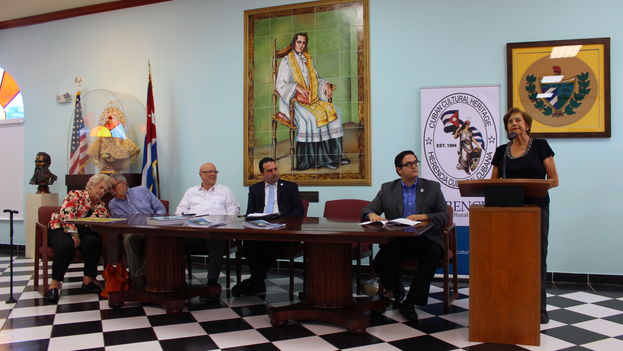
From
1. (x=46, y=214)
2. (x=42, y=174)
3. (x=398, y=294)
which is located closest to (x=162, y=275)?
(x=46, y=214)

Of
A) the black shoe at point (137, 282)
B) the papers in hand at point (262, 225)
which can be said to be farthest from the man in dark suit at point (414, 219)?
the black shoe at point (137, 282)

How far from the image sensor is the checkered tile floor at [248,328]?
284 centimetres

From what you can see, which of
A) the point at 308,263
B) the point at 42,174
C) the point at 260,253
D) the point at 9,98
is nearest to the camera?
the point at 308,263

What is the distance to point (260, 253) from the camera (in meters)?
4.05

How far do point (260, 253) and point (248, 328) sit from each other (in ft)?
3.03

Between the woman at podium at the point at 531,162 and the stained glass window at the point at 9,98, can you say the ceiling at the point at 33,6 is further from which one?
the woman at podium at the point at 531,162

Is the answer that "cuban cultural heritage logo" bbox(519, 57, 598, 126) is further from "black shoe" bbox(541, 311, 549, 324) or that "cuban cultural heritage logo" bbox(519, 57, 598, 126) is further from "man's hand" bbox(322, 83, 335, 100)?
"black shoe" bbox(541, 311, 549, 324)

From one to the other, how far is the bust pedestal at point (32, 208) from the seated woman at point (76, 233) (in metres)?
2.12

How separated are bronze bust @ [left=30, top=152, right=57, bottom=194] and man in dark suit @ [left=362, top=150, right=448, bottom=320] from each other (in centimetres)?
435

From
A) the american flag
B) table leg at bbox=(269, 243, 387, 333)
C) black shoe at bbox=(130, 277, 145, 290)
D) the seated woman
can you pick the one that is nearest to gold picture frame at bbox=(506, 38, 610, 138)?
table leg at bbox=(269, 243, 387, 333)

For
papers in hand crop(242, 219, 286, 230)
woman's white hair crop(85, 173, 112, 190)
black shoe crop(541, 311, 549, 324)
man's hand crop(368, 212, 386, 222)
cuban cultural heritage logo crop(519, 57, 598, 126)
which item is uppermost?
cuban cultural heritage logo crop(519, 57, 598, 126)

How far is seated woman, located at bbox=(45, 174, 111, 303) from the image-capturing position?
13.2ft

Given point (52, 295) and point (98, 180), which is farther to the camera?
point (98, 180)

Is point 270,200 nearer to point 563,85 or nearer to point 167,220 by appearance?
point 167,220
